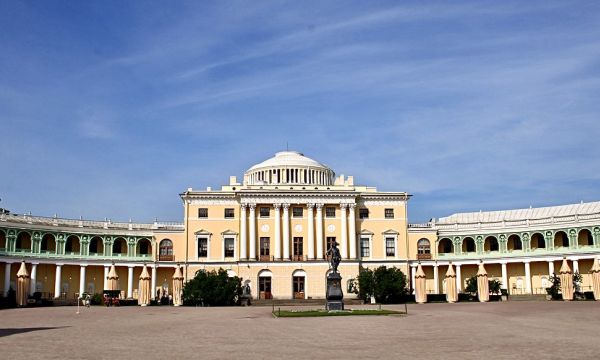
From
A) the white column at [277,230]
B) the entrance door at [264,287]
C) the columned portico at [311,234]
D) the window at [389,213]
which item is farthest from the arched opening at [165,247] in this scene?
the window at [389,213]

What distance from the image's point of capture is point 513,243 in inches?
3260

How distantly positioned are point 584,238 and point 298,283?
33331mm

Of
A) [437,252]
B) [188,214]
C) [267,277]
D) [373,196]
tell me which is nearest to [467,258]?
[437,252]

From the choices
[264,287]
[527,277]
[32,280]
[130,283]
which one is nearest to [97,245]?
[130,283]

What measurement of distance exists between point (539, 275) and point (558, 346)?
6301cm

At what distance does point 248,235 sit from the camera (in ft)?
261

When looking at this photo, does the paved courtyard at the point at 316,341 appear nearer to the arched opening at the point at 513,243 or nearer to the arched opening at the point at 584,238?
the arched opening at the point at 584,238

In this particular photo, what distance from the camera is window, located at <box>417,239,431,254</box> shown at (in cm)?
8306

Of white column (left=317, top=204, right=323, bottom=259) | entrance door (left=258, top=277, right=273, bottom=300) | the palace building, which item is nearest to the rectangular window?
the palace building

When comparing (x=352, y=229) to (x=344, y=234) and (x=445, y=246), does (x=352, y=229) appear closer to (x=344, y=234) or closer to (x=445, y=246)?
(x=344, y=234)

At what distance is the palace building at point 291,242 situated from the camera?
251ft

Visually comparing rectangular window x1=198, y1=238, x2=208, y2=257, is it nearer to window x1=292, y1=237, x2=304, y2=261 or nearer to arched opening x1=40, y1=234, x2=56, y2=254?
window x1=292, y1=237, x2=304, y2=261

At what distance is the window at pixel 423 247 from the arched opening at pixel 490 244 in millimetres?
7077

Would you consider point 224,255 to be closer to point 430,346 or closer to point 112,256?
point 112,256
